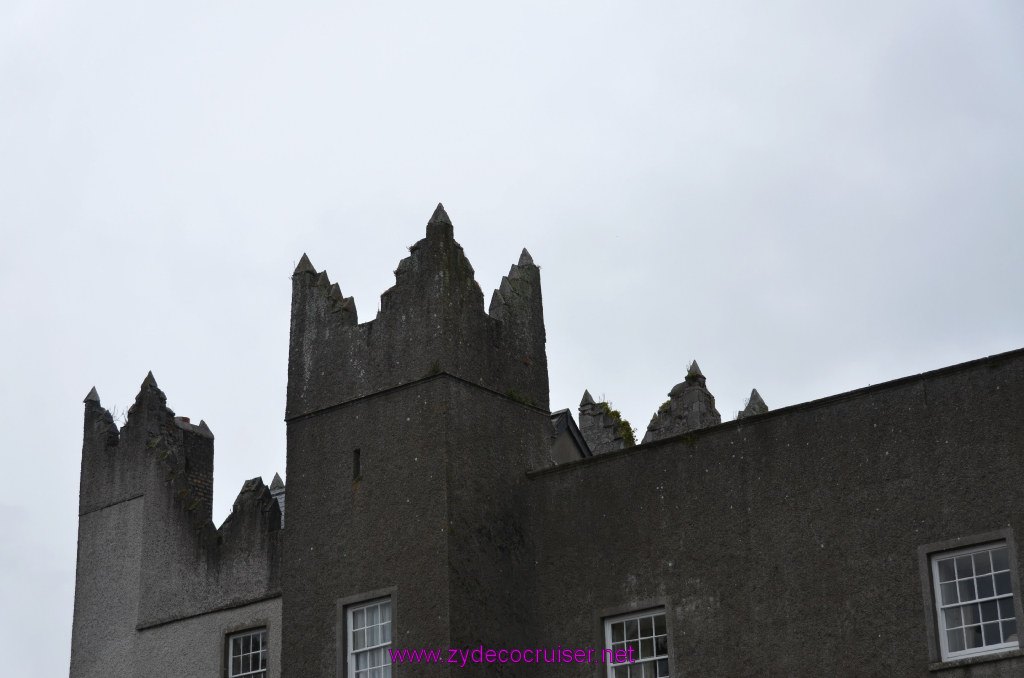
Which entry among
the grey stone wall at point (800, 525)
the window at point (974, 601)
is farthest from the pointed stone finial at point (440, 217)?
the window at point (974, 601)

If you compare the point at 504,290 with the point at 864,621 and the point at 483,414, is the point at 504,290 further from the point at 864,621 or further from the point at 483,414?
the point at 864,621

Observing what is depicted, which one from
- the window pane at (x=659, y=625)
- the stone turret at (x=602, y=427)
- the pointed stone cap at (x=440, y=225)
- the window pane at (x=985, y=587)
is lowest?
the window pane at (x=985, y=587)

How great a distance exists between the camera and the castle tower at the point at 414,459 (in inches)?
746

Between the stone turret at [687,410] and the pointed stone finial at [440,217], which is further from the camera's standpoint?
the stone turret at [687,410]

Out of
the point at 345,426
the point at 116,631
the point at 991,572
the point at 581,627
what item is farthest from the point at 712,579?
the point at 116,631

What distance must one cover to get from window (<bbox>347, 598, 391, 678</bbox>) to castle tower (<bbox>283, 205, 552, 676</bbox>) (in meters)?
0.03

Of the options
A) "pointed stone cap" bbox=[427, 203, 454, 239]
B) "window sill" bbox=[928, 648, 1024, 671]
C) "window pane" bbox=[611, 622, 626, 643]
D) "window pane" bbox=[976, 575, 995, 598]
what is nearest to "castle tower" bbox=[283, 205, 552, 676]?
"pointed stone cap" bbox=[427, 203, 454, 239]

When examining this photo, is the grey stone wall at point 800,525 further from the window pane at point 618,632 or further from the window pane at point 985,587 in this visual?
the window pane at point 985,587

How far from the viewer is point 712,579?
17.8 metres

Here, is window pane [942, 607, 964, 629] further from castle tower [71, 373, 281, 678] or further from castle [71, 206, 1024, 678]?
castle tower [71, 373, 281, 678]

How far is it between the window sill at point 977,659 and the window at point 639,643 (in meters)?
3.54

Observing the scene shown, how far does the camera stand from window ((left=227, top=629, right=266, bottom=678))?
21.4 m

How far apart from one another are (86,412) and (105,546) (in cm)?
274

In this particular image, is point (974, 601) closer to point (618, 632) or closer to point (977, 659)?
point (977, 659)
